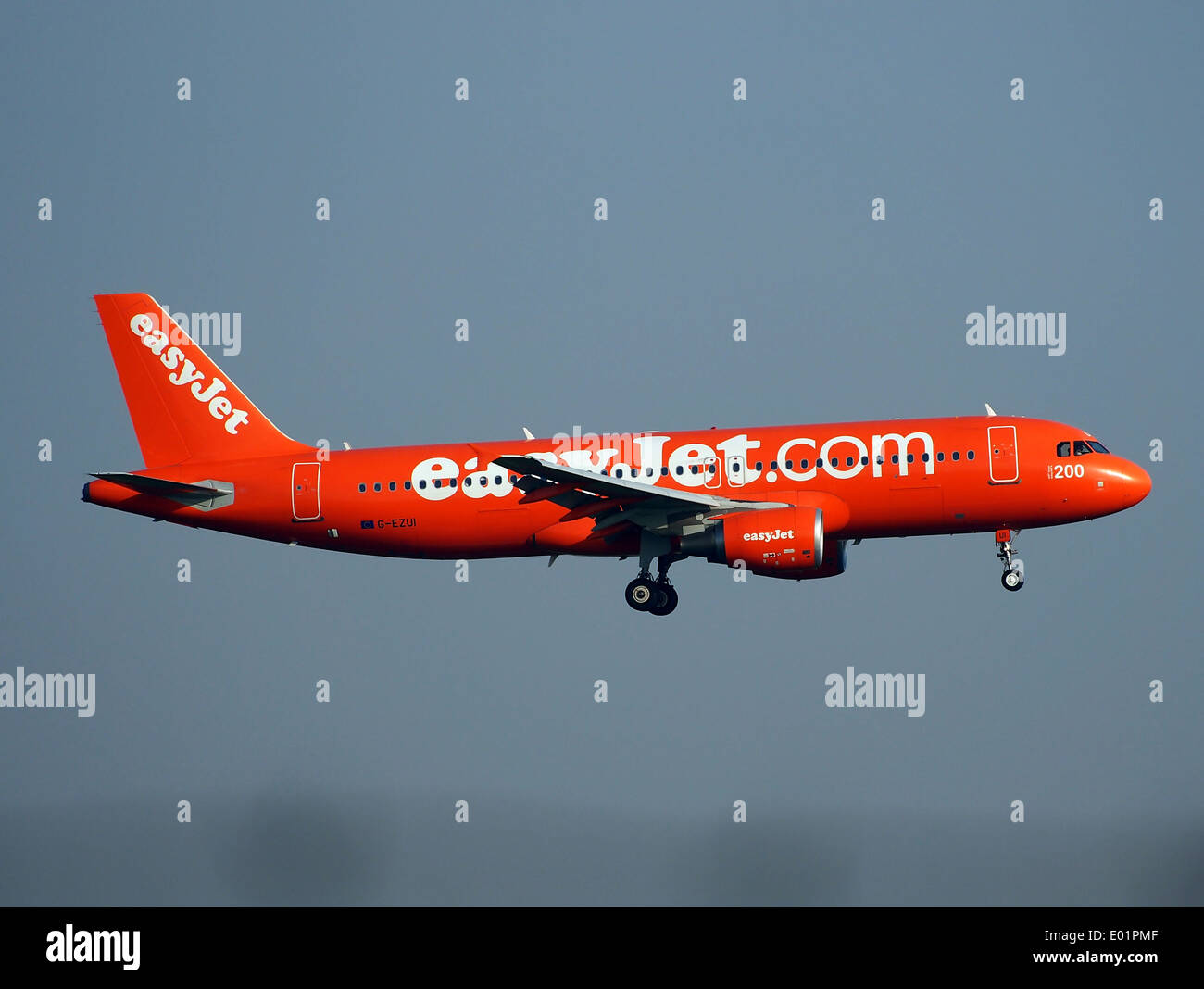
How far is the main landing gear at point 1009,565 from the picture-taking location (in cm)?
5497

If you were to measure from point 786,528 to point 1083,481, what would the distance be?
911 centimetres

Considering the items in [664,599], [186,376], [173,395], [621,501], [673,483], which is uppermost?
[186,376]

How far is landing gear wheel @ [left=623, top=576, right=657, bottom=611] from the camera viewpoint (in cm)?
5672

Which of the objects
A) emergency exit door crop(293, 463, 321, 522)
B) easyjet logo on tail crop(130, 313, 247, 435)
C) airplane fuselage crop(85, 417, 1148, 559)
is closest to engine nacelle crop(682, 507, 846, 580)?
airplane fuselage crop(85, 417, 1148, 559)

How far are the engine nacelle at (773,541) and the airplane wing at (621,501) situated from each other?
58 centimetres

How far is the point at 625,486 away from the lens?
174 feet

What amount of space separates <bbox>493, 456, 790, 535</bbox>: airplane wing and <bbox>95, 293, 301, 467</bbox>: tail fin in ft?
34.1

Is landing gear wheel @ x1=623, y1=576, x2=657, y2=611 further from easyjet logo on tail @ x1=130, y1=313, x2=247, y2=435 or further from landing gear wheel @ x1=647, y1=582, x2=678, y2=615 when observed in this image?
easyjet logo on tail @ x1=130, y1=313, x2=247, y2=435

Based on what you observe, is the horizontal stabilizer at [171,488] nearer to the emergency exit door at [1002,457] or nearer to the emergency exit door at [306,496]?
the emergency exit door at [306,496]

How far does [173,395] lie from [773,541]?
71.1 ft

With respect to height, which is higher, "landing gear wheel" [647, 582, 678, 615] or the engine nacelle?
the engine nacelle

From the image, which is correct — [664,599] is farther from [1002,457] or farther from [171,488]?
[171,488]

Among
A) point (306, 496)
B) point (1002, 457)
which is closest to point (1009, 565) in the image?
point (1002, 457)
